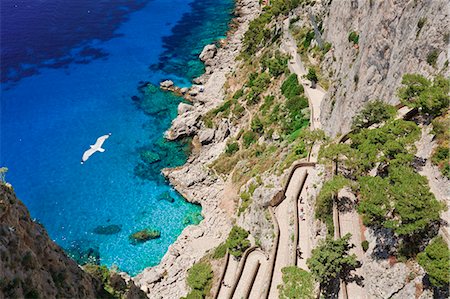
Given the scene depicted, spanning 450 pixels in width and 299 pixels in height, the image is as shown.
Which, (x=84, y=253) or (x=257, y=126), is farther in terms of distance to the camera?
(x=257, y=126)

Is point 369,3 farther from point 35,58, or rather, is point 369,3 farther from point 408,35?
point 35,58

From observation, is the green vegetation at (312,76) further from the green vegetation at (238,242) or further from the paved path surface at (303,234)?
the green vegetation at (238,242)

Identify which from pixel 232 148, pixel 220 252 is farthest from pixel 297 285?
pixel 232 148

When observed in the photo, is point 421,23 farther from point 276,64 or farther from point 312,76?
point 276,64

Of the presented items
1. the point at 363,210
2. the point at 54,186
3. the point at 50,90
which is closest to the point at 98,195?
the point at 54,186

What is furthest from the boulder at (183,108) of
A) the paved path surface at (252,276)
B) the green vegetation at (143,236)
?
the paved path surface at (252,276)

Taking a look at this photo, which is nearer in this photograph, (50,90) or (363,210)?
(363,210)
